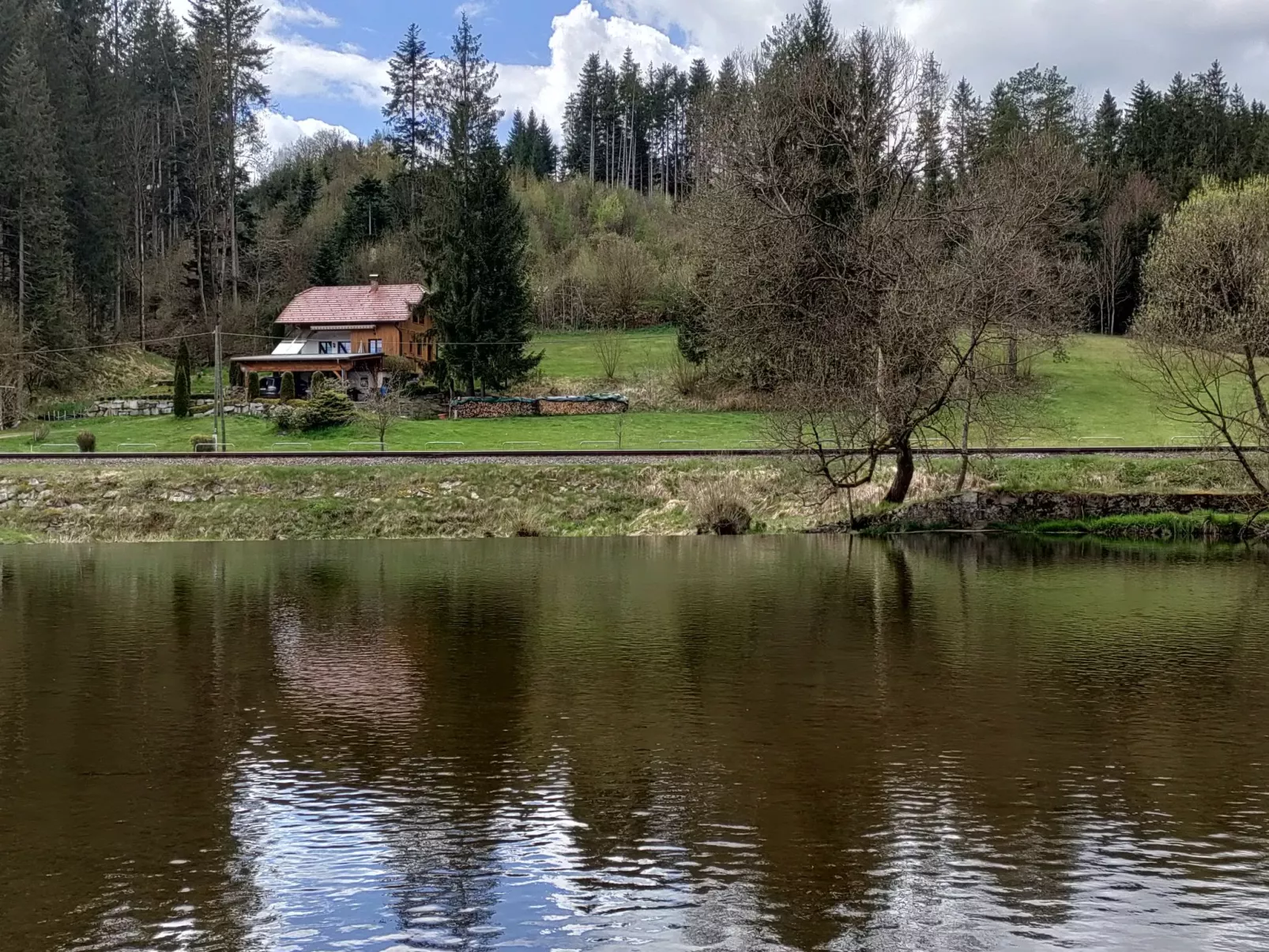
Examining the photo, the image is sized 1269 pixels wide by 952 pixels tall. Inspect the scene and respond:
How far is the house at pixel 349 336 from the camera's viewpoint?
6072 cm

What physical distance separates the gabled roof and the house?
0.17ft

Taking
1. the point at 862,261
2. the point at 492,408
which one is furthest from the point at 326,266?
the point at 862,261

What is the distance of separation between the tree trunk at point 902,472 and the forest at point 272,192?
67.7 ft

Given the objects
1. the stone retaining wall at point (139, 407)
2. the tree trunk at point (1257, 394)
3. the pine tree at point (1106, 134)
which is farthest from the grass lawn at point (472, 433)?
the pine tree at point (1106, 134)

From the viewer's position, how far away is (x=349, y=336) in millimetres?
64938

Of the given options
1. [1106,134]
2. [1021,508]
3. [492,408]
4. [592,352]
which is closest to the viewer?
[1021,508]

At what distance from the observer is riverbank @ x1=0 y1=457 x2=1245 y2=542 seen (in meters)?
32.9

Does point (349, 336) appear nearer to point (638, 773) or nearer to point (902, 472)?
point (902, 472)

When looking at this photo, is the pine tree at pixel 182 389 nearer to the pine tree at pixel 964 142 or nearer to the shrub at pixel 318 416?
the shrub at pixel 318 416

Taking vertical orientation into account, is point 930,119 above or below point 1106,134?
below

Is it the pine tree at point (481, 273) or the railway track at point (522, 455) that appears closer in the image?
the railway track at point (522, 455)

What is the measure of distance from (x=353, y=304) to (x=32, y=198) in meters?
19.0

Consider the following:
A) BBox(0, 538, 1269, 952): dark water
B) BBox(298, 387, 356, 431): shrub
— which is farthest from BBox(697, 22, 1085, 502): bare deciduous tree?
BBox(298, 387, 356, 431): shrub

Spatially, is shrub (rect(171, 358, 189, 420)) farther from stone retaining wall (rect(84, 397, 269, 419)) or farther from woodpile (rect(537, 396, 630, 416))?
woodpile (rect(537, 396, 630, 416))
